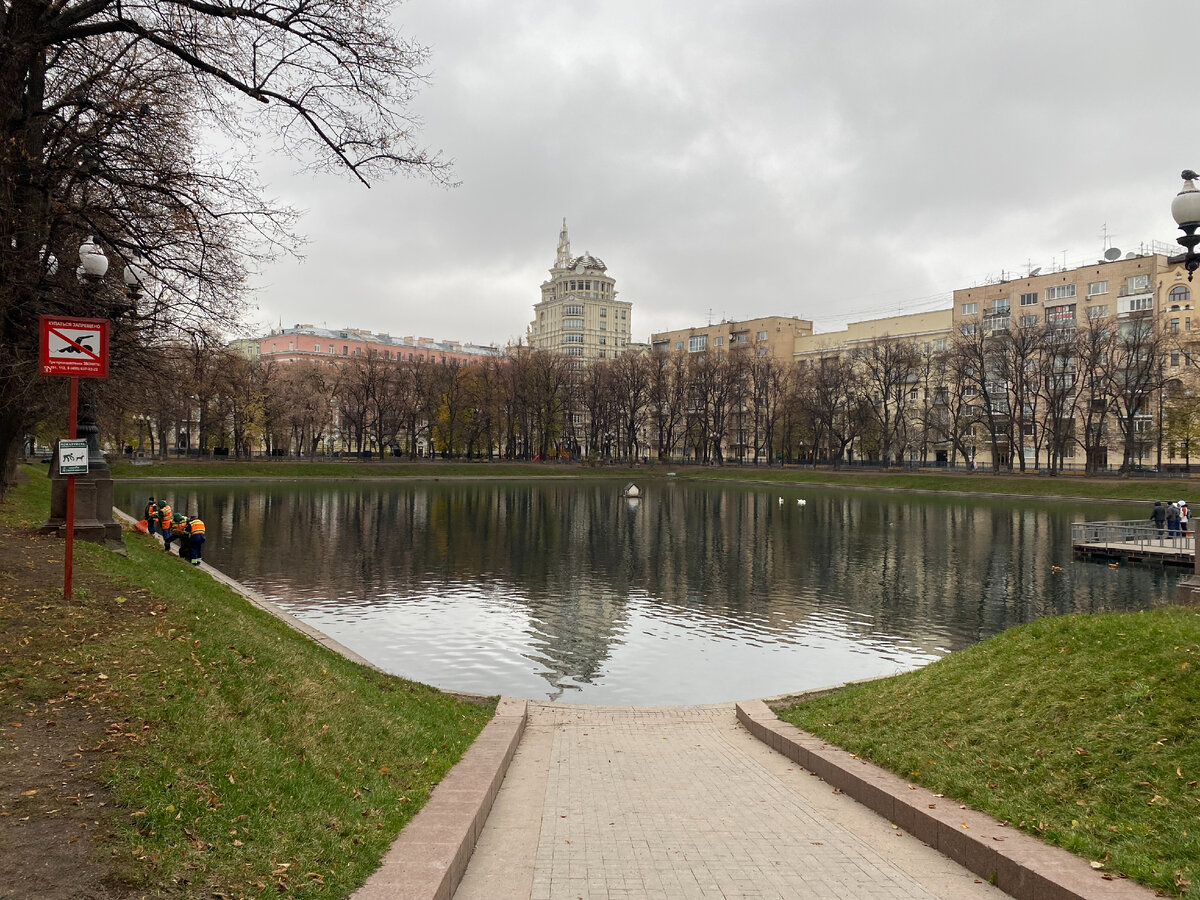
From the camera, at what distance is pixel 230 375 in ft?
61.4

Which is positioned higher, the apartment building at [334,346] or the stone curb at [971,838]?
the apartment building at [334,346]

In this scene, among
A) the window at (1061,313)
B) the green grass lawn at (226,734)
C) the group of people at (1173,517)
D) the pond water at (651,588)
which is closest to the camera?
the green grass lawn at (226,734)

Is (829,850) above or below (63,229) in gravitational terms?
below

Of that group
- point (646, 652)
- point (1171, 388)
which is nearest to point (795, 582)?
point (646, 652)

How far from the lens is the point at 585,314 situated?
170m

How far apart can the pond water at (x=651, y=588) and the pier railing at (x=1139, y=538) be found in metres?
1.37

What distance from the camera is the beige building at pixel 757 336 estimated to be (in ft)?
427

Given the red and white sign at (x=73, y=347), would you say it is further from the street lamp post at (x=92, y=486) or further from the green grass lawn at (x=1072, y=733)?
the green grass lawn at (x=1072, y=733)

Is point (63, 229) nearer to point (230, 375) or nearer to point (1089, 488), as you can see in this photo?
point (230, 375)

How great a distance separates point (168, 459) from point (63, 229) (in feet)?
244

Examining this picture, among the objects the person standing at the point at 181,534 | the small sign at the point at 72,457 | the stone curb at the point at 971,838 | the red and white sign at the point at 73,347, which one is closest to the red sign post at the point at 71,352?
the red and white sign at the point at 73,347

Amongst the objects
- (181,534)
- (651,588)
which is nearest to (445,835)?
(651,588)

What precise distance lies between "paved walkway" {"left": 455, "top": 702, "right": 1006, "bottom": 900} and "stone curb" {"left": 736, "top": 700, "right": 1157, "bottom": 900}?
132mm

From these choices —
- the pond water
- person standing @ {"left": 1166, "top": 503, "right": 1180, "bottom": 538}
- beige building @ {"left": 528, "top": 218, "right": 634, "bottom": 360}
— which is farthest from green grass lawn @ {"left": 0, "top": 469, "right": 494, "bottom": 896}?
beige building @ {"left": 528, "top": 218, "right": 634, "bottom": 360}
